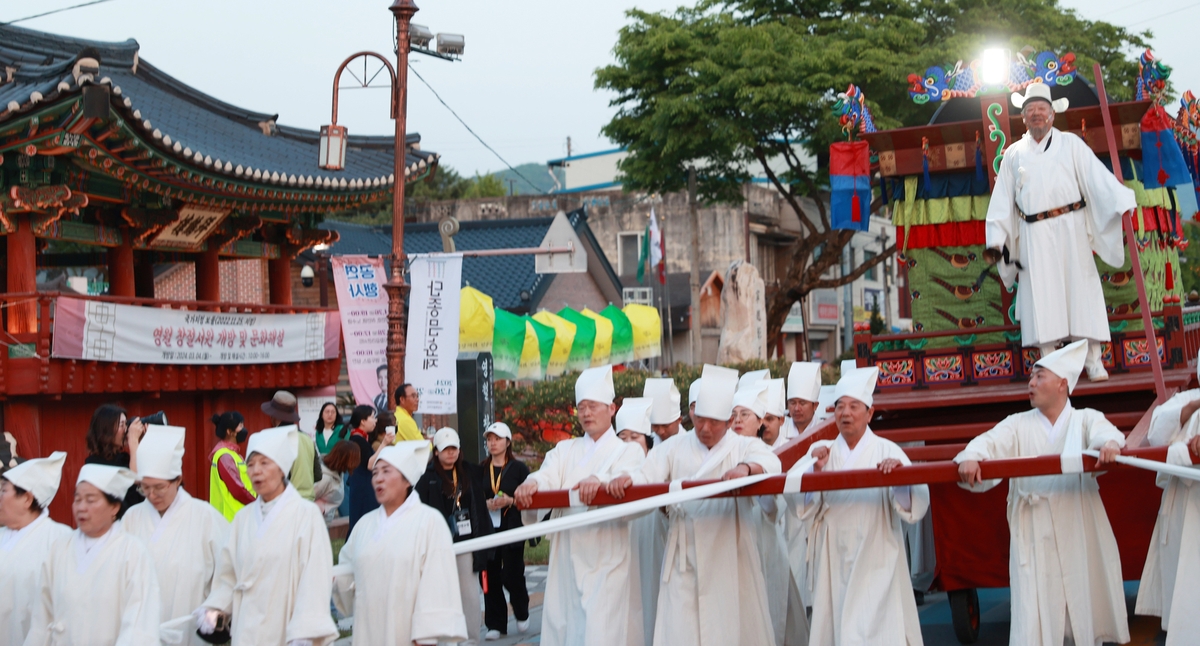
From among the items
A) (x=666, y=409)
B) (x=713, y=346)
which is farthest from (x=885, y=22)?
(x=666, y=409)

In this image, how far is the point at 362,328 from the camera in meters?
13.1

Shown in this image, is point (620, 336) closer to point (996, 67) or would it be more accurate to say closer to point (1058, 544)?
point (996, 67)

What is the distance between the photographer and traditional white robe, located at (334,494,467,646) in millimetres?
5504

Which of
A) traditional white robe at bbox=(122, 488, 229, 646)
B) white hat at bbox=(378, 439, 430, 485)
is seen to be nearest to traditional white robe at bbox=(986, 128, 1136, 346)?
white hat at bbox=(378, 439, 430, 485)

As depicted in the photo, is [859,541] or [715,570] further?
[715,570]

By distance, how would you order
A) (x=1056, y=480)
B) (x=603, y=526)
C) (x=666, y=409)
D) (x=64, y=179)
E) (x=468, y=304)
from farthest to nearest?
(x=468, y=304), (x=64, y=179), (x=666, y=409), (x=603, y=526), (x=1056, y=480)

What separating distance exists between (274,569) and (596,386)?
89.2 inches

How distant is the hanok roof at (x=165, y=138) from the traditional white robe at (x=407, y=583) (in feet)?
25.2

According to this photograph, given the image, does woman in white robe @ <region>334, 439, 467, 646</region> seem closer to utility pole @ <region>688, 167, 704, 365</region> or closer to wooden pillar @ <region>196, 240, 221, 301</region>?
wooden pillar @ <region>196, 240, 221, 301</region>

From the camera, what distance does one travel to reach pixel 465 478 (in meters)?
8.18

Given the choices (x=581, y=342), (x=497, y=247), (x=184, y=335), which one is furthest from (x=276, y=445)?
(x=497, y=247)

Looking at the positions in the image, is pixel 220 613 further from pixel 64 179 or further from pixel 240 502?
pixel 64 179

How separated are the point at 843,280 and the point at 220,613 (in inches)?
789

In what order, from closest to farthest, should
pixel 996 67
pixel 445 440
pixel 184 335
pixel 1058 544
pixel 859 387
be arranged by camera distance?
1. pixel 1058 544
2. pixel 859 387
3. pixel 445 440
4. pixel 996 67
5. pixel 184 335
